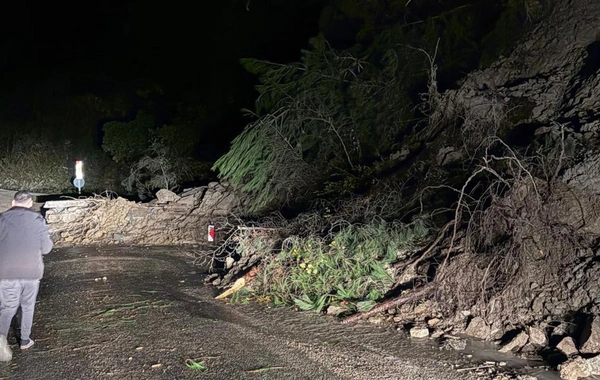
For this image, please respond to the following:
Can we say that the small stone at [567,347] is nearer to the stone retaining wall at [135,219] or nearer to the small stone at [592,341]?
the small stone at [592,341]

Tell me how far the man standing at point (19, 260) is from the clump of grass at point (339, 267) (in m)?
3.10

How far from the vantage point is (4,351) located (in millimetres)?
5336

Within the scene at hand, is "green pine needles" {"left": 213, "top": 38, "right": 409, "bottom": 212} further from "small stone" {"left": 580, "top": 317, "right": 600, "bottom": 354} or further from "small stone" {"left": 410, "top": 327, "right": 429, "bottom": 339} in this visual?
"small stone" {"left": 580, "top": 317, "right": 600, "bottom": 354}

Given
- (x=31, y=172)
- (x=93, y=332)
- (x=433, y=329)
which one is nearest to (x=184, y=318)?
(x=93, y=332)

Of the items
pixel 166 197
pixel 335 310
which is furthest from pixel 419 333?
pixel 166 197

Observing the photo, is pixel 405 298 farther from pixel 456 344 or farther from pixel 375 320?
pixel 456 344

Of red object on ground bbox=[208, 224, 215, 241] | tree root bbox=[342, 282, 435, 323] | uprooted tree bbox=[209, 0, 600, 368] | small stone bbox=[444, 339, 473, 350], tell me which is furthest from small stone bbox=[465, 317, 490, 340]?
red object on ground bbox=[208, 224, 215, 241]

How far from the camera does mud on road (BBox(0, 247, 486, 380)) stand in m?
5.25

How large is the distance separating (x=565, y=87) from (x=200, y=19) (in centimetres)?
1694

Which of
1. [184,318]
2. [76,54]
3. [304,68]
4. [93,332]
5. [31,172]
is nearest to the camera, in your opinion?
[93,332]

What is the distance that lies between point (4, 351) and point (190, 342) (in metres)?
1.75

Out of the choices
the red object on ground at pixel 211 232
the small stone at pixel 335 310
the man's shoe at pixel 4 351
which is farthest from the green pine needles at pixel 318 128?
the man's shoe at pixel 4 351

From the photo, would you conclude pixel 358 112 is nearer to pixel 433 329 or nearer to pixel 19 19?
pixel 433 329

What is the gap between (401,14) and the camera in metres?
13.9
